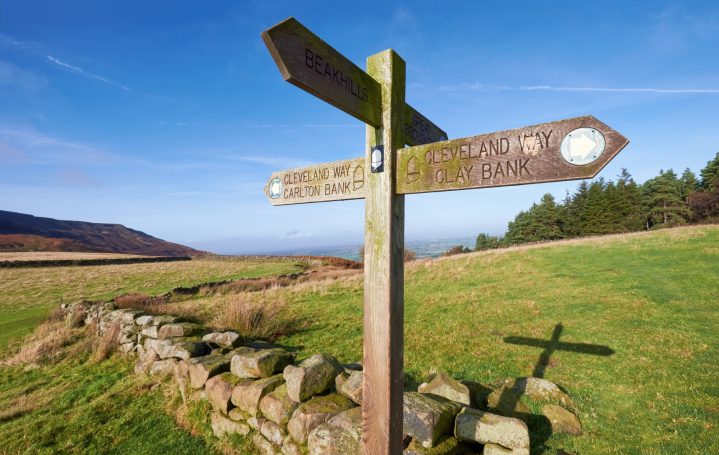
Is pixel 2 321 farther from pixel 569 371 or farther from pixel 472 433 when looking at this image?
pixel 569 371

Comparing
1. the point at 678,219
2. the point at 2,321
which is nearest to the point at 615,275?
the point at 2,321

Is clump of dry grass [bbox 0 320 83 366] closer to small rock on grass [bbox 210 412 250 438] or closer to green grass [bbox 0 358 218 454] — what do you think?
green grass [bbox 0 358 218 454]

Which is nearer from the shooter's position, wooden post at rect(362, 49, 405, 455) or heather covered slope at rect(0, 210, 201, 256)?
wooden post at rect(362, 49, 405, 455)

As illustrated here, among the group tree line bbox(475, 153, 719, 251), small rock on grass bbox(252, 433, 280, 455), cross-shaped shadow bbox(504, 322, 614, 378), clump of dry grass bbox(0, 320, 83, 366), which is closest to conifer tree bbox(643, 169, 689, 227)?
tree line bbox(475, 153, 719, 251)

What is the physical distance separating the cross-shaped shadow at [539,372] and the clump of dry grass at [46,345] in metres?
9.73

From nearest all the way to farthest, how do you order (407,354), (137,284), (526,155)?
(526,155), (407,354), (137,284)

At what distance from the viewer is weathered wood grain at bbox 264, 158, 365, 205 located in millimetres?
2439

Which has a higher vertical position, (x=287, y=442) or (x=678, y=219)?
(x=678, y=219)

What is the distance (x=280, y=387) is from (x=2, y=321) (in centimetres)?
1507

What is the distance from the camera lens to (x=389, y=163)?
214 cm

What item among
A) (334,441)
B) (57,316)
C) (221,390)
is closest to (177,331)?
(221,390)

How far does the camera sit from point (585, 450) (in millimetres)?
3467

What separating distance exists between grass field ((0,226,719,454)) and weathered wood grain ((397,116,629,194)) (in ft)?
10.9

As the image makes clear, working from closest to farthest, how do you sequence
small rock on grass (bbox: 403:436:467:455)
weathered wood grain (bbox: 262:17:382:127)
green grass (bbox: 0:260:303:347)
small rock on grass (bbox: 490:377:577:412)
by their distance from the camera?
weathered wood grain (bbox: 262:17:382:127) < small rock on grass (bbox: 403:436:467:455) < small rock on grass (bbox: 490:377:577:412) < green grass (bbox: 0:260:303:347)
